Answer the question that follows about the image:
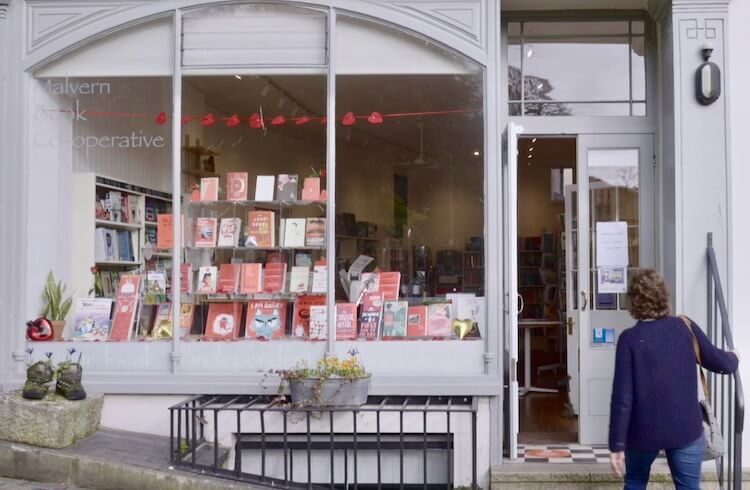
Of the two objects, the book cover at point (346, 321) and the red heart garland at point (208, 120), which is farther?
the red heart garland at point (208, 120)

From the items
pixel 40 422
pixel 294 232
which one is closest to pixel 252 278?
pixel 294 232

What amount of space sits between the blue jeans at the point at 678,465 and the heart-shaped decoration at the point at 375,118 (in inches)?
117

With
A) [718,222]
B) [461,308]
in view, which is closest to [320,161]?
[461,308]

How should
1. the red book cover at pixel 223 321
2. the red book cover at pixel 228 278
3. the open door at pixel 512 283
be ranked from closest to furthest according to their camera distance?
the open door at pixel 512 283 < the red book cover at pixel 223 321 < the red book cover at pixel 228 278

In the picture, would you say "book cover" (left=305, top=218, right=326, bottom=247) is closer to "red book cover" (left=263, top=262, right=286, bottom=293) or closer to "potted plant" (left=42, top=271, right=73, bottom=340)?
"red book cover" (left=263, top=262, right=286, bottom=293)

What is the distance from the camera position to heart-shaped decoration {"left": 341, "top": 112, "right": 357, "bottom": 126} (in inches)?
236

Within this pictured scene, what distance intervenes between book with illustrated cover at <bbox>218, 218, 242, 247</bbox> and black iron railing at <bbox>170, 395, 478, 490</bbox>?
1.12 m

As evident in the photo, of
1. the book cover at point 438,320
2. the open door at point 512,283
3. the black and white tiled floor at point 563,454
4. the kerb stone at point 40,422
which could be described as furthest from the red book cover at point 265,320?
the black and white tiled floor at point 563,454

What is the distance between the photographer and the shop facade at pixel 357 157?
5.68 metres

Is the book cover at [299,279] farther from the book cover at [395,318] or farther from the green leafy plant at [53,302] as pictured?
the green leafy plant at [53,302]

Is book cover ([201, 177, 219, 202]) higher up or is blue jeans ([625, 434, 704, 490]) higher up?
book cover ([201, 177, 219, 202])

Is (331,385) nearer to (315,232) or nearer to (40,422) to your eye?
(315,232)

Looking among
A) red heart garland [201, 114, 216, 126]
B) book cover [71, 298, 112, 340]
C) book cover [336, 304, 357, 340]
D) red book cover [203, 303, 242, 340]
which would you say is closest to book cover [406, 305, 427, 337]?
book cover [336, 304, 357, 340]

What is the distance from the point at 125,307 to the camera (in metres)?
6.21
